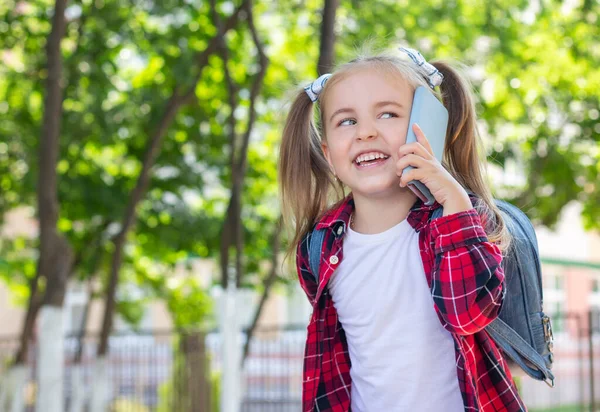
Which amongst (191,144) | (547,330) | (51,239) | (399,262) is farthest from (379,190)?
(191,144)

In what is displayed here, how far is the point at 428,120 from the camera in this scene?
2188 millimetres

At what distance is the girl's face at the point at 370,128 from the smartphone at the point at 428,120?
35 mm

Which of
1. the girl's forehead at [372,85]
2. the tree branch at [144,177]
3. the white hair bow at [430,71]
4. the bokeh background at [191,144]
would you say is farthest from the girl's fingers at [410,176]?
the tree branch at [144,177]

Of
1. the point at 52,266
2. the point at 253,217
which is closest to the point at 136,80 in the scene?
the point at 253,217

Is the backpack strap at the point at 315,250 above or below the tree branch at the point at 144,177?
below

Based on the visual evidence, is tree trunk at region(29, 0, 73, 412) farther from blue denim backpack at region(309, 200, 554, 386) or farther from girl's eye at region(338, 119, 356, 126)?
blue denim backpack at region(309, 200, 554, 386)

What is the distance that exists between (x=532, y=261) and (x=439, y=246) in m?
0.26

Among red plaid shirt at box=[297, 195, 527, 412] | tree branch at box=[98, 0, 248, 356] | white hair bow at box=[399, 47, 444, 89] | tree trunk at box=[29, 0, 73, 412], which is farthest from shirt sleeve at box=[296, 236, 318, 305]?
tree branch at box=[98, 0, 248, 356]

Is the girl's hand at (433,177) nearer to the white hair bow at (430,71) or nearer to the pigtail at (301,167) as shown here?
the white hair bow at (430,71)

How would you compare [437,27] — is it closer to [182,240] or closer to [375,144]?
[182,240]

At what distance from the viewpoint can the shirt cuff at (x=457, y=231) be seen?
199 centimetres

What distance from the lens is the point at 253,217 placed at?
13.0 m

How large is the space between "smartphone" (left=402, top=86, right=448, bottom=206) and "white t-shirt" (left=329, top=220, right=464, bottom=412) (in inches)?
6.7

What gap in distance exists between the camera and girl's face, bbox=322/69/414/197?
2188mm
